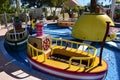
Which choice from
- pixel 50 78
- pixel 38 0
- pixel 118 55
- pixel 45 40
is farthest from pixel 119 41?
pixel 38 0

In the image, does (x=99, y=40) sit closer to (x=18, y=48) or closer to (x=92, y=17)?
(x=92, y=17)

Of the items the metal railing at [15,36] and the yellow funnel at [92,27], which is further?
the yellow funnel at [92,27]

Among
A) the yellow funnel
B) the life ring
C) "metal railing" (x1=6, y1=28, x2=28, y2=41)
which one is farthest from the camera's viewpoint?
the yellow funnel

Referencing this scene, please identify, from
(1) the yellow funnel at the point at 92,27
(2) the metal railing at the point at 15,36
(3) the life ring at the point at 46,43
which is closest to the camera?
(3) the life ring at the point at 46,43

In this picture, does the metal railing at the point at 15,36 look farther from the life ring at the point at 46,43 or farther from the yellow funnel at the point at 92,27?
the yellow funnel at the point at 92,27

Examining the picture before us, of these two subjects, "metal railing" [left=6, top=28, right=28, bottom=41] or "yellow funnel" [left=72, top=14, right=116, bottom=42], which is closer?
"metal railing" [left=6, top=28, right=28, bottom=41]

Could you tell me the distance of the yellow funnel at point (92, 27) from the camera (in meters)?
14.5

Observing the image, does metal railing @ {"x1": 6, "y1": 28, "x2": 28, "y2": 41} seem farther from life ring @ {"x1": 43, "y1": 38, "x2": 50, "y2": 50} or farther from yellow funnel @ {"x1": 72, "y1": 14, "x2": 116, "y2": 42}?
yellow funnel @ {"x1": 72, "y1": 14, "x2": 116, "y2": 42}

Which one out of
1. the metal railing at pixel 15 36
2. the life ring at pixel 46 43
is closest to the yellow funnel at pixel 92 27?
the metal railing at pixel 15 36

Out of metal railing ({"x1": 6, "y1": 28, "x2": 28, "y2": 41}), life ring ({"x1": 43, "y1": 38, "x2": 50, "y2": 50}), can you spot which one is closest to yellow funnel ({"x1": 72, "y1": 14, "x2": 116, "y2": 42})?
metal railing ({"x1": 6, "y1": 28, "x2": 28, "y2": 41})

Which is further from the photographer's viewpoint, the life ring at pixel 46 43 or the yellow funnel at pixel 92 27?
the yellow funnel at pixel 92 27

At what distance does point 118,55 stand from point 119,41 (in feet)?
11.2

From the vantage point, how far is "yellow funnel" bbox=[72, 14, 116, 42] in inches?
573

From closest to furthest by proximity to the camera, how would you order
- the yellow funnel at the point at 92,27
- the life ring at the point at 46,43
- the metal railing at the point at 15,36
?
the life ring at the point at 46,43
the metal railing at the point at 15,36
the yellow funnel at the point at 92,27
